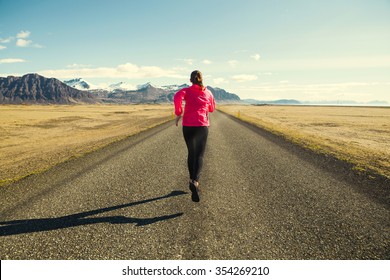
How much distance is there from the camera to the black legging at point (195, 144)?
18.6 feet

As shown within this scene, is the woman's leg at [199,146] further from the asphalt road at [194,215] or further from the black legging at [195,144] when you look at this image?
the asphalt road at [194,215]

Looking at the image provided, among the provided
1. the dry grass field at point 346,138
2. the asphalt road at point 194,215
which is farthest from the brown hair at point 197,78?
the dry grass field at point 346,138

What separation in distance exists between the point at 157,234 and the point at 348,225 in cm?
350

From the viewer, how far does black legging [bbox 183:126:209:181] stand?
18.6 feet

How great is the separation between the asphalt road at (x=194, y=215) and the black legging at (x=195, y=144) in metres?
0.81

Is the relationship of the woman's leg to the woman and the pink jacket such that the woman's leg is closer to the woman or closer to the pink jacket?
the woman

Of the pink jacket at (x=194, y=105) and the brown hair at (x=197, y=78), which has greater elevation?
the brown hair at (x=197, y=78)

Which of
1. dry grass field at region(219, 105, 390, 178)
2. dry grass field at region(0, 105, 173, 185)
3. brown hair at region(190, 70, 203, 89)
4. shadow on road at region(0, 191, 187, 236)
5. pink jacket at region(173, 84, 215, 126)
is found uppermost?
brown hair at region(190, 70, 203, 89)

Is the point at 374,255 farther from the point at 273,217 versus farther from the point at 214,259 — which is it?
the point at 214,259

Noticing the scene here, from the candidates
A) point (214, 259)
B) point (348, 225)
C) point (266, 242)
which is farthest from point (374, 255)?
point (214, 259)

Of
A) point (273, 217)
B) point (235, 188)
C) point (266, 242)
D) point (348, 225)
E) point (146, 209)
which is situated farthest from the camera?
point (235, 188)

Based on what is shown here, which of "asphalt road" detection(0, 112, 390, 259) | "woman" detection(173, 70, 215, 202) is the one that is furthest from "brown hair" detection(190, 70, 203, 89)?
"asphalt road" detection(0, 112, 390, 259)

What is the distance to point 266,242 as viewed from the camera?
4.11 m

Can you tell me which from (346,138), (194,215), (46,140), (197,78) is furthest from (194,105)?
(346,138)
